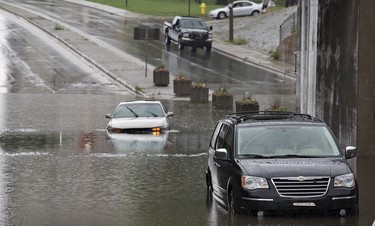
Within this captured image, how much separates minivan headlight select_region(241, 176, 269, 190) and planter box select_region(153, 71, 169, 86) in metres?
37.8

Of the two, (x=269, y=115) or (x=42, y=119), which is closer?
(x=269, y=115)

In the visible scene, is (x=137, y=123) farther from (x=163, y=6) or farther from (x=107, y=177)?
(x=163, y=6)

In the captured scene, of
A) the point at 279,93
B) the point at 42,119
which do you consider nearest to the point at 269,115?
the point at 42,119

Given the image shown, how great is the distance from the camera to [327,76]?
27.9m

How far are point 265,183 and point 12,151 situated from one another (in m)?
13.8

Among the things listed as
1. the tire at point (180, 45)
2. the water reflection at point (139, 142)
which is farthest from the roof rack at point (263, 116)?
the tire at point (180, 45)

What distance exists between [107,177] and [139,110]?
1372 centimetres

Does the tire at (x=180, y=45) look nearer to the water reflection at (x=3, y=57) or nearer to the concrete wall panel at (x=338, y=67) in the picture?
the water reflection at (x=3, y=57)

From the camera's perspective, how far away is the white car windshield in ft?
115

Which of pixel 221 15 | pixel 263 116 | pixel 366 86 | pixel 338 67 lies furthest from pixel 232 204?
pixel 221 15

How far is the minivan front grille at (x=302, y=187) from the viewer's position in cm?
1488

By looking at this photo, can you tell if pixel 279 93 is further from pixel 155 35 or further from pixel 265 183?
pixel 265 183

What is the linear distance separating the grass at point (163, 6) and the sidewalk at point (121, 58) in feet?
43.1

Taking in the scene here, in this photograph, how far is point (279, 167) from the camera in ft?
49.8
